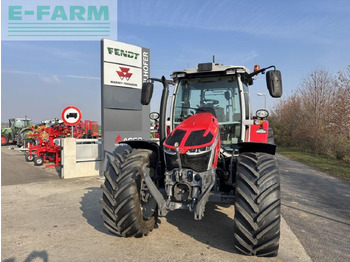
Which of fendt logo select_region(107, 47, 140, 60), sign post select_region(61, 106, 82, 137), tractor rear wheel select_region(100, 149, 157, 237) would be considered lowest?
tractor rear wheel select_region(100, 149, 157, 237)

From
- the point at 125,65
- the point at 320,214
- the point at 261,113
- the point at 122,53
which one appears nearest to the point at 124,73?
the point at 125,65

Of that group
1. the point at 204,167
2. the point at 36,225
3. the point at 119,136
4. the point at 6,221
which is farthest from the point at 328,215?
the point at 119,136

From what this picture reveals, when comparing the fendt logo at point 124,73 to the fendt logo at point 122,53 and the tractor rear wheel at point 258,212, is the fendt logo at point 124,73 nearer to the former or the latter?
the fendt logo at point 122,53

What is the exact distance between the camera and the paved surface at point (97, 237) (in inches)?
132

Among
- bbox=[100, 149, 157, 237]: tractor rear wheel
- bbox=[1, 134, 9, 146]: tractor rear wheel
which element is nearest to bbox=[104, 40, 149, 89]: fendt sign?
bbox=[100, 149, 157, 237]: tractor rear wheel

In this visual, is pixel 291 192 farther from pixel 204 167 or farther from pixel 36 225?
pixel 36 225

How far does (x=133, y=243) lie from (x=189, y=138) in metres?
1.60

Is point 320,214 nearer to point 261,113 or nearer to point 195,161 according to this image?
point 261,113

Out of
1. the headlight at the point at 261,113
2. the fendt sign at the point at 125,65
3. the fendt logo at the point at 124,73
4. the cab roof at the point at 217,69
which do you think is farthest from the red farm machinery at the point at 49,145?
the headlight at the point at 261,113

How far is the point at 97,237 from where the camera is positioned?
390cm

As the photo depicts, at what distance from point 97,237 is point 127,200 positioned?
89 centimetres

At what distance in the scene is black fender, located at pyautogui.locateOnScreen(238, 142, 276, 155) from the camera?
369 cm

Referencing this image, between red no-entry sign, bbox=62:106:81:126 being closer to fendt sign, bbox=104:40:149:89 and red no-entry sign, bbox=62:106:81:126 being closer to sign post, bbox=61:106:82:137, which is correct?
sign post, bbox=61:106:82:137

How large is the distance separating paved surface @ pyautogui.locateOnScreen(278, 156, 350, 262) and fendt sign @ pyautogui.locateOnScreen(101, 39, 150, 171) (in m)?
5.17
